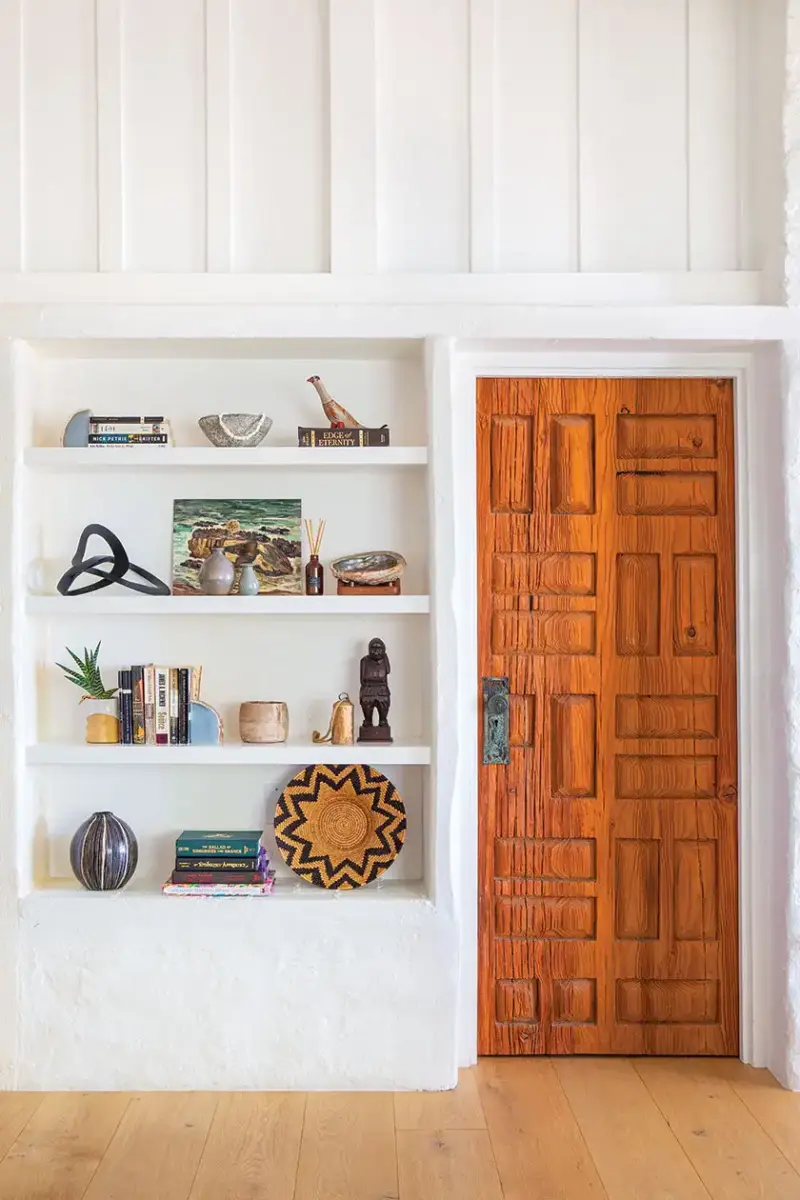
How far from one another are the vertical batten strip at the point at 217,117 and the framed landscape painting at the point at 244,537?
70 centimetres

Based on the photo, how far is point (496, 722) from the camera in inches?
124

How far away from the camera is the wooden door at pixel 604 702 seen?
10.3ft

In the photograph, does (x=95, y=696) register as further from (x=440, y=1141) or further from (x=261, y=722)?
(x=440, y=1141)

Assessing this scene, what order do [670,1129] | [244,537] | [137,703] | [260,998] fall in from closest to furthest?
1. [670,1129]
2. [260,998]
3. [137,703]
4. [244,537]

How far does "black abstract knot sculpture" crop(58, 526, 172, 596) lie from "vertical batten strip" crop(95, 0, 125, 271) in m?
0.79

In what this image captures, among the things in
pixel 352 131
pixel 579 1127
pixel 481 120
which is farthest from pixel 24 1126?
pixel 481 120

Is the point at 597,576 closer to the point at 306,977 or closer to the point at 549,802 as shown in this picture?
the point at 549,802

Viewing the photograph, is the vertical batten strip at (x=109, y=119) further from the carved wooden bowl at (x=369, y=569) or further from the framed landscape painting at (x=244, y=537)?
the carved wooden bowl at (x=369, y=569)

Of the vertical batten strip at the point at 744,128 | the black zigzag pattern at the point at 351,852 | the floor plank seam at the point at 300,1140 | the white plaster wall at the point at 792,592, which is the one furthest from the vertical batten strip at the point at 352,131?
the floor plank seam at the point at 300,1140

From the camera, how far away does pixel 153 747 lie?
117 inches

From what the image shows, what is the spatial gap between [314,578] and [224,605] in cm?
27

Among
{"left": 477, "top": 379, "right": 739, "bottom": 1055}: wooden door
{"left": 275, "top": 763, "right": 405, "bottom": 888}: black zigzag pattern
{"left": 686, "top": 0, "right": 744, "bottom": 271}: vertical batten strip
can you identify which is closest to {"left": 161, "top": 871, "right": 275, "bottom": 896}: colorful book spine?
{"left": 275, "top": 763, "right": 405, "bottom": 888}: black zigzag pattern

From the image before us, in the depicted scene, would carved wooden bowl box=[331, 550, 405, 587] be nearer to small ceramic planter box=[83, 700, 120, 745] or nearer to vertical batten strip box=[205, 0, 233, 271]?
small ceramic planter box=[83, 700, 120, 745]

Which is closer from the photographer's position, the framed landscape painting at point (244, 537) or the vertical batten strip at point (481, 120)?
the vertical batten strip at point (481, 120)
